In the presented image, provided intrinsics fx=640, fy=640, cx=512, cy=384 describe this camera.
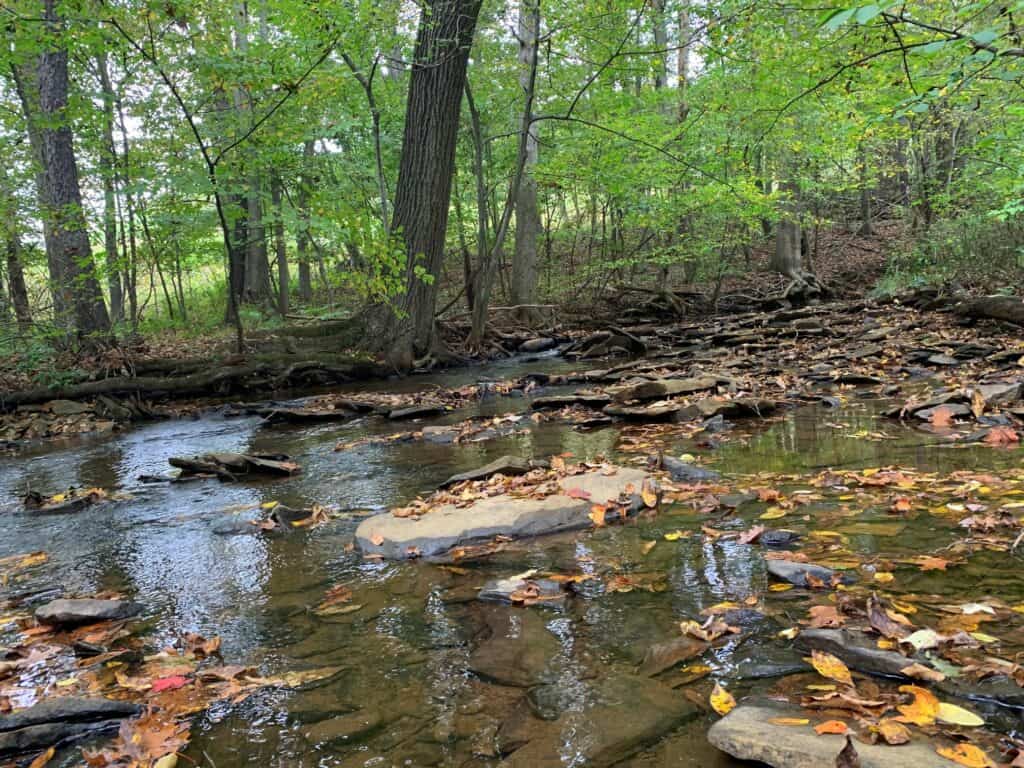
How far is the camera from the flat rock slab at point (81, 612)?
8.55 ft

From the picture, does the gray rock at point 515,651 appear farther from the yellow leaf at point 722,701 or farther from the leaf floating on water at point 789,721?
the leaf floating on water at point 789,721

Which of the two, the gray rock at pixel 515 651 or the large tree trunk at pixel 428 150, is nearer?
the gray rock at pixel 515 651

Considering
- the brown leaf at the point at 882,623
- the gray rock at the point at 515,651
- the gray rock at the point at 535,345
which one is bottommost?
the gray rock at the point at 515,651

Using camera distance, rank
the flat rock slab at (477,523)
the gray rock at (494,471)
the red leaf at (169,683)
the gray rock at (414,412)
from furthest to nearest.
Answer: the gray rock at (414,412) → the gray rock at (494,471) → the flat rock slab at (477,523) → the red leaf at (169,683)

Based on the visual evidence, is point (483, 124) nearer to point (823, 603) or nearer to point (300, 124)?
point (300, 124)

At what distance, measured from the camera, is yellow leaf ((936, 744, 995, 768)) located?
1.31 m

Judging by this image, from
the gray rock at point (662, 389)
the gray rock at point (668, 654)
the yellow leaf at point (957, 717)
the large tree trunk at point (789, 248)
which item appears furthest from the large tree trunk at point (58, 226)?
the large tree trunk at point (789, 248)

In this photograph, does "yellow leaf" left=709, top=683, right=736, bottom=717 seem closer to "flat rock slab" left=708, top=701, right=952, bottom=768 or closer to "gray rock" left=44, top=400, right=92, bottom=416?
"flat rock slab" left=708, top=701, right=952, bottom=768

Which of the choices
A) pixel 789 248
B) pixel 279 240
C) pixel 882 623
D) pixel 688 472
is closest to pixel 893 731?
pixel 882 623

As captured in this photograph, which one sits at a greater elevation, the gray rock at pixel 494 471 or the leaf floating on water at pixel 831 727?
the leaf floating on water at pixel 831 727

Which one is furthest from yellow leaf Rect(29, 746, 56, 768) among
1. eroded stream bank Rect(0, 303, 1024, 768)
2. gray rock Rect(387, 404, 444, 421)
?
gray rock Rect(387, 404, 444, 421)

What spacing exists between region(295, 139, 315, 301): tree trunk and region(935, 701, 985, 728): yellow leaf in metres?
8.19

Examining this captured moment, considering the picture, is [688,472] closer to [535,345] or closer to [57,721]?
[57,721]

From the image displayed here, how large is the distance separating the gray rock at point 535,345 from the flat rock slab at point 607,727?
37.5ft
